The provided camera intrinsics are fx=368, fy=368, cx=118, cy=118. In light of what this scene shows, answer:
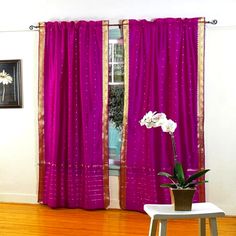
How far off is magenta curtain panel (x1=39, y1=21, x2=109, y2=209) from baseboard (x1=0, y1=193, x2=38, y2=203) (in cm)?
33

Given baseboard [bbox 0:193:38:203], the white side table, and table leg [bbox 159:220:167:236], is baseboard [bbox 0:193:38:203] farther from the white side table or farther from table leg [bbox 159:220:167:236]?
table leg [bbox 159:220:167:236]

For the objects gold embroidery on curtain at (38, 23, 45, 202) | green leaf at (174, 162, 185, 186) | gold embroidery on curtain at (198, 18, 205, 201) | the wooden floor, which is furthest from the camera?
gold embroidery on curtain at (38, 23, 45, 202)

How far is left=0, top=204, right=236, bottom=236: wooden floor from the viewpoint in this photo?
3510 mm

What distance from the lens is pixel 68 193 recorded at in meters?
4.28

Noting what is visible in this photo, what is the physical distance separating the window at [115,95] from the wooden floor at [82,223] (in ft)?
1.94

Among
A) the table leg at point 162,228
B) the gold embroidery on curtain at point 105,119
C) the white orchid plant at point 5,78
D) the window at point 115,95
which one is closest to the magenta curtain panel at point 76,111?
the gold embroidery on curtain at point 105,119

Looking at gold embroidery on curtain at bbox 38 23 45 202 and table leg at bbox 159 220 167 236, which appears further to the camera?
gold embroidery on curtain at bbox 38 23 45 202

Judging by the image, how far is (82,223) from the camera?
3777 mm

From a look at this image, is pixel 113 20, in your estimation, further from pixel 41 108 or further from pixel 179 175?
pixel 179 175

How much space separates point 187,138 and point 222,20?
136 cm

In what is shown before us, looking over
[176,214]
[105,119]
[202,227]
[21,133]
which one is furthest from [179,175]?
[21,133]

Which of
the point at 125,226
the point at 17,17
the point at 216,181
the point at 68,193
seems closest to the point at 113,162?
the point at 68,193

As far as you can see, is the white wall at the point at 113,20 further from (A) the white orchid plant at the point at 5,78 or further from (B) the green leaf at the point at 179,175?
(B) the green leaf at the point at 179,175

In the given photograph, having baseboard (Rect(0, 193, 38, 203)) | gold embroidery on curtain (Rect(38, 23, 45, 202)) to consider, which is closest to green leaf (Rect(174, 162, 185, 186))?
gold embroidery on curtain (Rect(38, 23, 45, 202))
